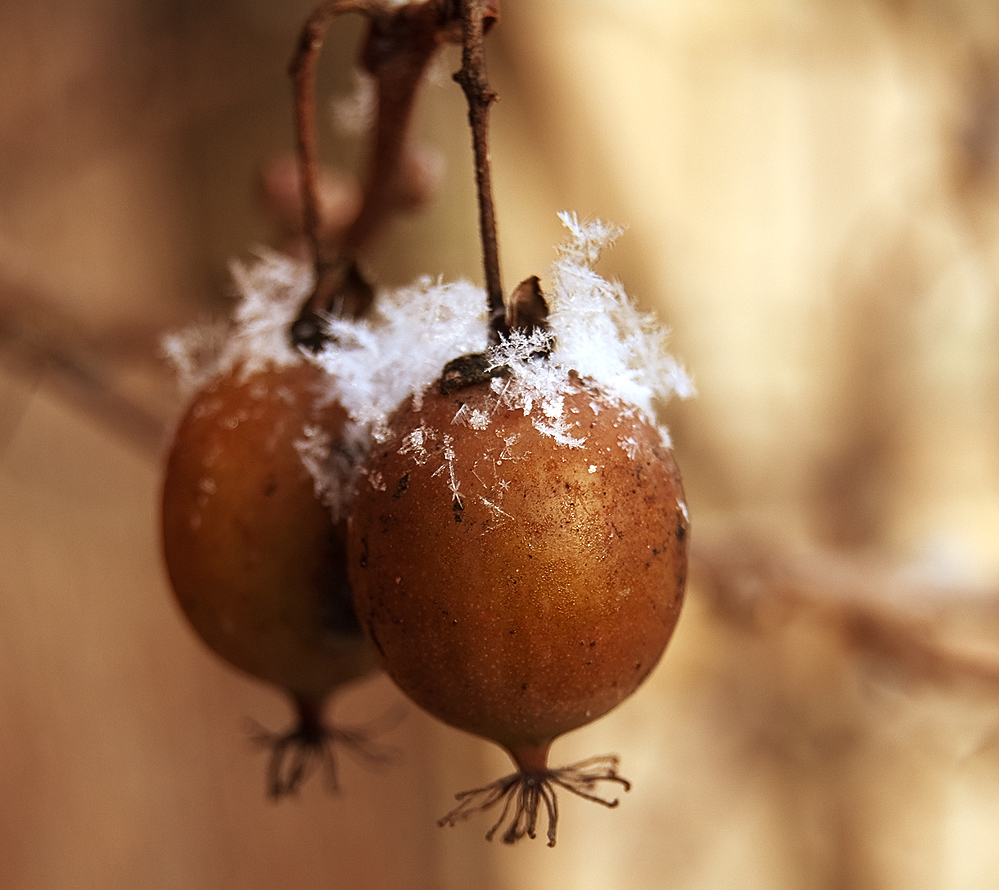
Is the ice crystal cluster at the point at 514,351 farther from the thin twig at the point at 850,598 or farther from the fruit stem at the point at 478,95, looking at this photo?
the thin twig at the point at 850,598

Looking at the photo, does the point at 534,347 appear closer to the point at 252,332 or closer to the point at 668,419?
the point at 252,332

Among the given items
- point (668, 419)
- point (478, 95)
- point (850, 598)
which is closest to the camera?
point (478, 95)

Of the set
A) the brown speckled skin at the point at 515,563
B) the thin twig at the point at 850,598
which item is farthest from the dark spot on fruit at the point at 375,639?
the thin twig at the point at 850,598

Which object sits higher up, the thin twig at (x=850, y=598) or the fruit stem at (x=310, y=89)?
the thin twig at (x=850, y=598)

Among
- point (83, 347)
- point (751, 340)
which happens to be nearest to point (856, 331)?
point (751, 340)

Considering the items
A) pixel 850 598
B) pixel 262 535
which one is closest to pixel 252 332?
pixel 262 535

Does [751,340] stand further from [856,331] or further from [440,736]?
[440,736]
